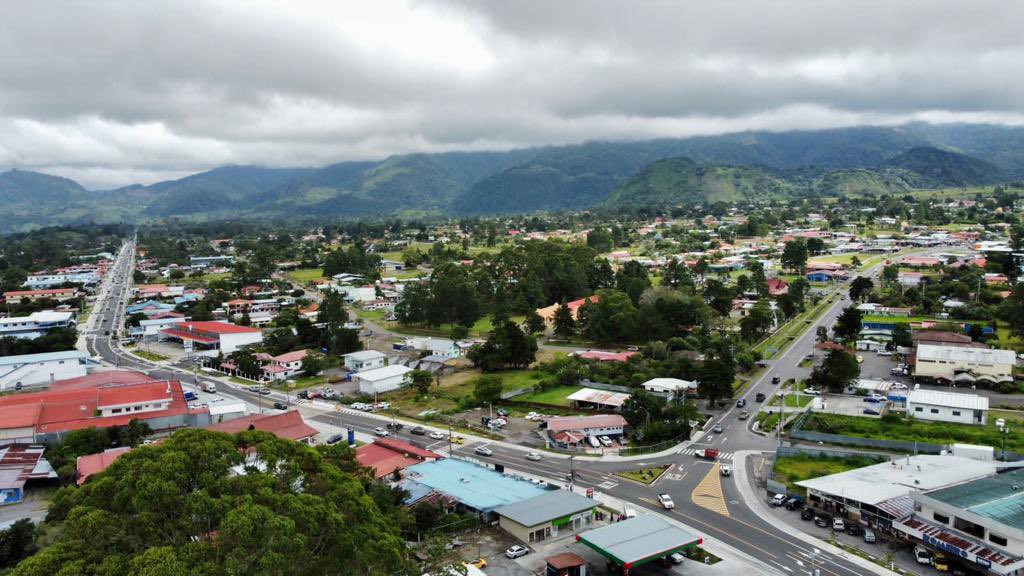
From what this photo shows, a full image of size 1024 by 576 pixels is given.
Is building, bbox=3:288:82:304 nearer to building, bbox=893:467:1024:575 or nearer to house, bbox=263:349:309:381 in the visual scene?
house, bbox=263:349:309:381

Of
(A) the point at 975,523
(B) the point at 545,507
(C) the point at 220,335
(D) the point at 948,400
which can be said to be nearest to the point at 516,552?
(B) the point at 545,507

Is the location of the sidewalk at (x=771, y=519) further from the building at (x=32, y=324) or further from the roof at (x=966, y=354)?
the building at (x=32, y=324)

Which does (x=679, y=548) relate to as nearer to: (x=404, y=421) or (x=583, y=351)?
(x=404, y=421)

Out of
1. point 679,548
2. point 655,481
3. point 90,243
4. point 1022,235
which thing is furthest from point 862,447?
point 90,243

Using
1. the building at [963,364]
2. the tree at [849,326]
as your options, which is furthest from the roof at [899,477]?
the tree at [849,326]

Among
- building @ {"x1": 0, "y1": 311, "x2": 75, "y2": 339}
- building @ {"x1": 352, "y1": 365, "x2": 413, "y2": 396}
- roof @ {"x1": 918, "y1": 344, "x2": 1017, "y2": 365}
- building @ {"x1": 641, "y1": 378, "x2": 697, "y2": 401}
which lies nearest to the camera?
roof @ {"x1": 918, "y1": 344, "x2": 1017, "y2": 365}

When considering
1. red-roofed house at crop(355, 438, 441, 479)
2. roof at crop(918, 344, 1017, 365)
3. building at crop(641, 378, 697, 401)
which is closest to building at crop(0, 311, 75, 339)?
red-roofed house at crop(355, 438, 441, 479)
